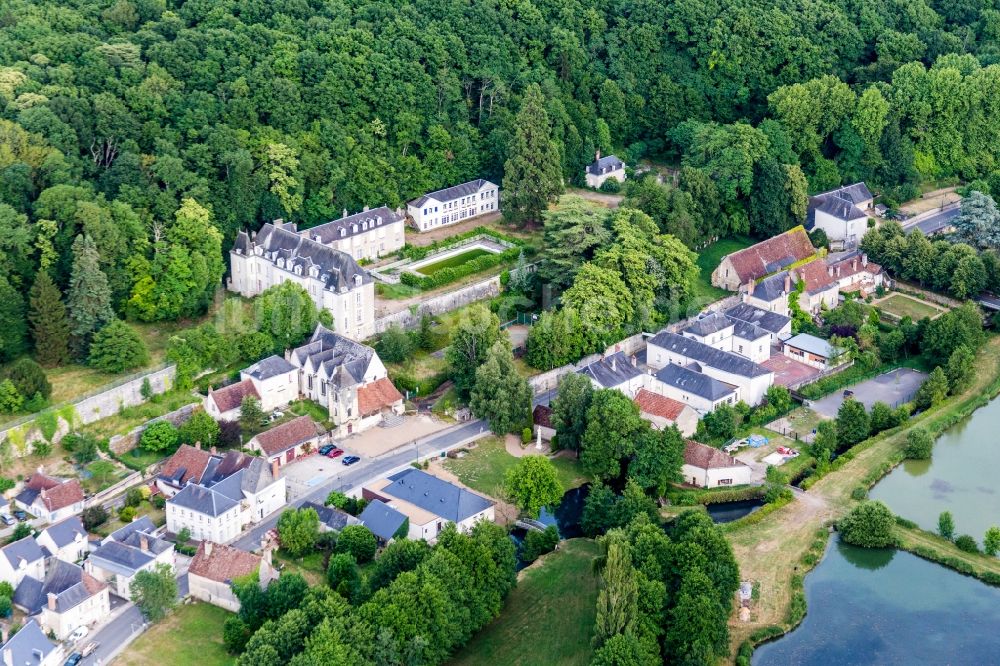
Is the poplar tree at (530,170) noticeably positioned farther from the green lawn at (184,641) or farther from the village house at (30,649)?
the village house at (30,649)

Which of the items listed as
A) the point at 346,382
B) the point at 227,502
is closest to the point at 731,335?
the point at 346,382

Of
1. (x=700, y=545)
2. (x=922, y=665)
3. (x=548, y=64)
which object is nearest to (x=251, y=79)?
(x=548, y=64)

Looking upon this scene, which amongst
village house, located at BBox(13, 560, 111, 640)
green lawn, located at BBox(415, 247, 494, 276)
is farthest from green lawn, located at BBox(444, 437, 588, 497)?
green lawn, located at BBox(415, 247, 494, 276)

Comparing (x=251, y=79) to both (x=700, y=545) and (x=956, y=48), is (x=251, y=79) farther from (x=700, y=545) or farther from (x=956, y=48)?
(x=956, y=48)

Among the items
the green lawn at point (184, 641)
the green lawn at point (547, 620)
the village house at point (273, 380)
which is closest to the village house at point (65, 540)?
→ the green lawn at point (184, 641)

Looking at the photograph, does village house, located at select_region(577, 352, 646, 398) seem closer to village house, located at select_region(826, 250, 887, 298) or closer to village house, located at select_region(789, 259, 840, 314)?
village house, located at select_region(789, 259, 840, 314)

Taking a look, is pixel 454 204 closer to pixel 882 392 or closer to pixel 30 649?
pixel 882 392
